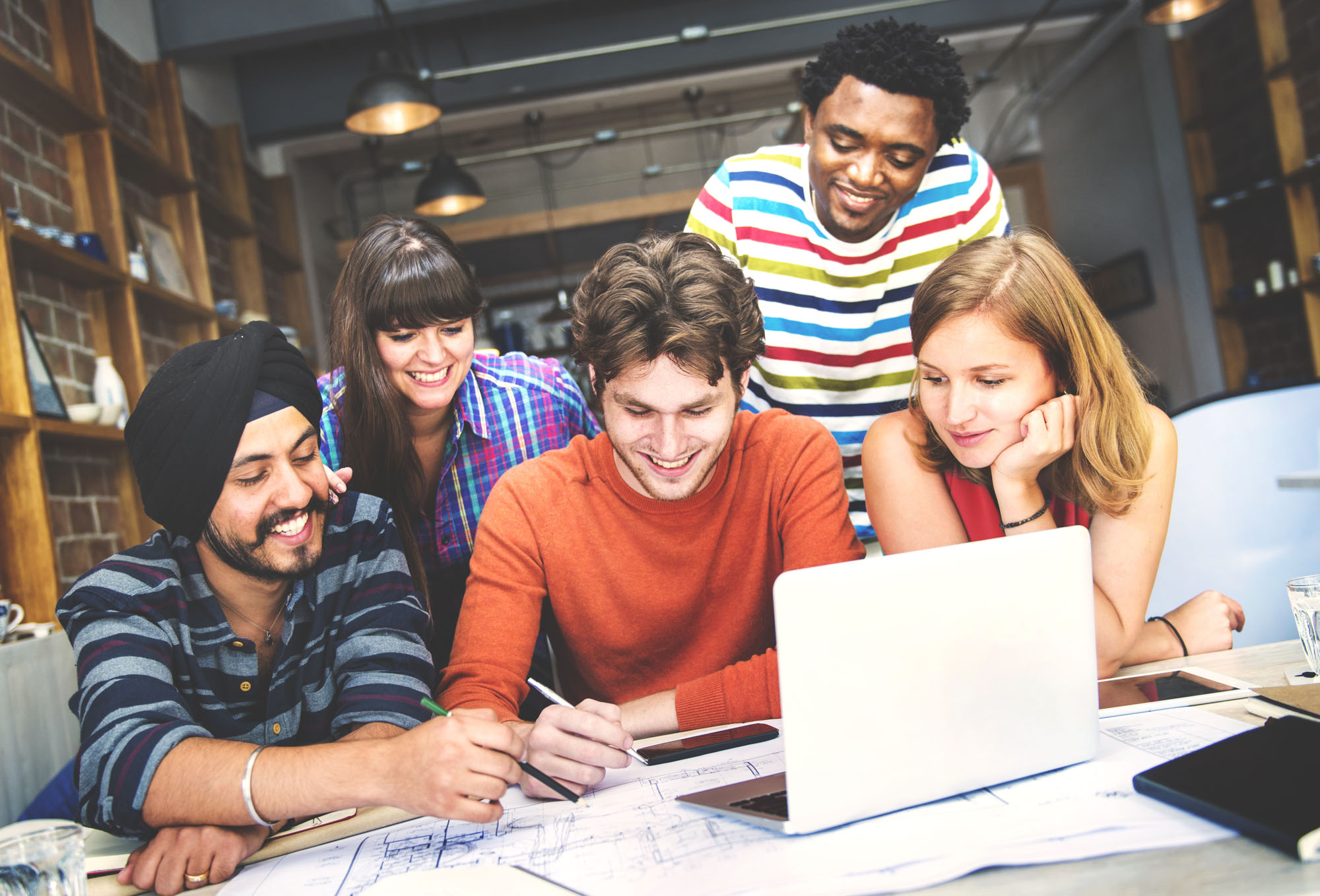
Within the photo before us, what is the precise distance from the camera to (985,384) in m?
1.48

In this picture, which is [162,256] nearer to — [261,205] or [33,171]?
[33,171]

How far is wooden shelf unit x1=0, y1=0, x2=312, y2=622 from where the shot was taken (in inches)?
101

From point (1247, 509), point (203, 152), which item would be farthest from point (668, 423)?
point (203, 152)

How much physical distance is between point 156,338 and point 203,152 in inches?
52.3

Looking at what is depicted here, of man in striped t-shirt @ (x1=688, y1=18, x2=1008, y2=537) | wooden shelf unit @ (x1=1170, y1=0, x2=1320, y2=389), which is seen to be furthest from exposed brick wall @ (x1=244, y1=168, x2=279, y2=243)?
wooden shelf unit @ (x1=1170, y1=0, x2=1320, y2=389)

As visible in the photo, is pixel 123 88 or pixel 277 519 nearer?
pixel 277 519

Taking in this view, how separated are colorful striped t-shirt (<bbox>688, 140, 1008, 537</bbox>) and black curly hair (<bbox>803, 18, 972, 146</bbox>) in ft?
0.55

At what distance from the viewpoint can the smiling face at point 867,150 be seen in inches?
68.6

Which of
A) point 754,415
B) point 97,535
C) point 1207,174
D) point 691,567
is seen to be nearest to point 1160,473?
point 754,415

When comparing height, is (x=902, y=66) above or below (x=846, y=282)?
above

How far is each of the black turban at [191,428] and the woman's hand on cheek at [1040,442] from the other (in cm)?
109

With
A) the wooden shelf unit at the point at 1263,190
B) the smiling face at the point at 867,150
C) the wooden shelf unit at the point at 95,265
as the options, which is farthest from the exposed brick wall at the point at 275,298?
the wooden shelf unit at the point at 1263,190

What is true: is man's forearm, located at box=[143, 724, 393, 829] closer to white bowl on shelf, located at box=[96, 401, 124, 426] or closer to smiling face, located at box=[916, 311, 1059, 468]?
smiling face, located at box=[916, 311, 1059, 468]

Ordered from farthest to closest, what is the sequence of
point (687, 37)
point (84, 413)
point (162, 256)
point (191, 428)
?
point (687, 37) → point (162, 256) → point (84, 413) → point (191, 428)
